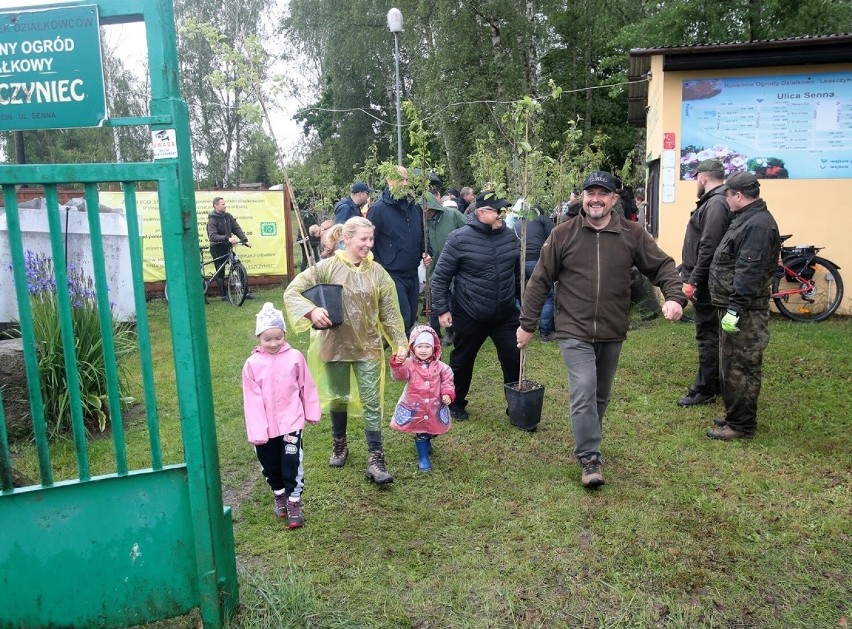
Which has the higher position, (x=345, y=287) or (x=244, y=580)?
(x=345, y=287)

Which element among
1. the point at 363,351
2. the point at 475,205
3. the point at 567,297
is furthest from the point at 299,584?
the point at 475,205

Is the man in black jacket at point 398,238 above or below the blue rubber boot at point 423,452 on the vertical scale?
above

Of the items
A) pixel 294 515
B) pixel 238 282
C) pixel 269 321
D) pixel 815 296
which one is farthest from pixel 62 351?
pixel 815 296

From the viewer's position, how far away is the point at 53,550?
2498 mm

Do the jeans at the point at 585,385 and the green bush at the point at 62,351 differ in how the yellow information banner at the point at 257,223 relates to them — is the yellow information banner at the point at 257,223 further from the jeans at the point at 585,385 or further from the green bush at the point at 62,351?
the jeans at the point at 585,385

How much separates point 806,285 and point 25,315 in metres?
8.75

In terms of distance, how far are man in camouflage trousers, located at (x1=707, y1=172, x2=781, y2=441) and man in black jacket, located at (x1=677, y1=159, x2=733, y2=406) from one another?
43 centimetres

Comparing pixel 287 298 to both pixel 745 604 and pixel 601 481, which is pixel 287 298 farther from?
pixel 745 604

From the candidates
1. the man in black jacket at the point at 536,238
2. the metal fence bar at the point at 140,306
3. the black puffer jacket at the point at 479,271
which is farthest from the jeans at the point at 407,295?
the metal fence bar at the point at 140,306

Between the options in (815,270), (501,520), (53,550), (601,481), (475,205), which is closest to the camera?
(53,550)

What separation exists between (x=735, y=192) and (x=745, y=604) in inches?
120

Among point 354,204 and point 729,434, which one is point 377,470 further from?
point 354,204

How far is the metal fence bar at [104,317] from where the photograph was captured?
2438mm

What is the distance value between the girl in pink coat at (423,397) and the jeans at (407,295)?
188cm
